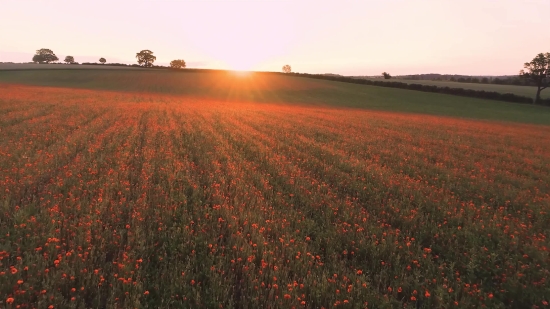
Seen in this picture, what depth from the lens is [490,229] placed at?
599cm

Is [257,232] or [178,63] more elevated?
[178,63]

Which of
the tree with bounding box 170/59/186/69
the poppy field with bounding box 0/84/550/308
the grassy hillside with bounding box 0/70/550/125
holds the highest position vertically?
the tree with bounding box 170/59/186/69

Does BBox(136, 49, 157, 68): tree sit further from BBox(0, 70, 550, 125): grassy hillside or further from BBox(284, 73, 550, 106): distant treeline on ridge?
BBox(284, 73, 550, 106): distant treeline on ridge

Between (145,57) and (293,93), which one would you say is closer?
(293,93)

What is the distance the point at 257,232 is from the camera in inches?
212

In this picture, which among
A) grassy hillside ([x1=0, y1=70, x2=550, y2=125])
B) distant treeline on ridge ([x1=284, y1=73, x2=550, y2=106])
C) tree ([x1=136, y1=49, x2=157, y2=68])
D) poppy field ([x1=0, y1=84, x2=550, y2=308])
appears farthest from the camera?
tree ([x1=136, y1=49, x2=157, y2=68])

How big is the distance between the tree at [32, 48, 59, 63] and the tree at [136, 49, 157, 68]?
54546 mm

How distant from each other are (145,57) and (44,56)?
59290 millimetres

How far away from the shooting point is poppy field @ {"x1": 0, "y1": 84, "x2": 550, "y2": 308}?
392 centimetres

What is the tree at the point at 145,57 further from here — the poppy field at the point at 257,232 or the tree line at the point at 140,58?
the poppy field at the point at 257,232

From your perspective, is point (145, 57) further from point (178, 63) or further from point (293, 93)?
point (293, 93)

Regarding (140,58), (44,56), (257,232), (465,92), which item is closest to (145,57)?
(140,58)

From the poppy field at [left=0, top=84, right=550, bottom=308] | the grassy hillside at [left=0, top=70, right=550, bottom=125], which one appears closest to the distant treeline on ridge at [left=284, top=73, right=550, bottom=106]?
the grassy hillside at [left=0, top=70, right=550, bottom=125]

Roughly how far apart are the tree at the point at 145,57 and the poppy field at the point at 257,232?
142748mm
